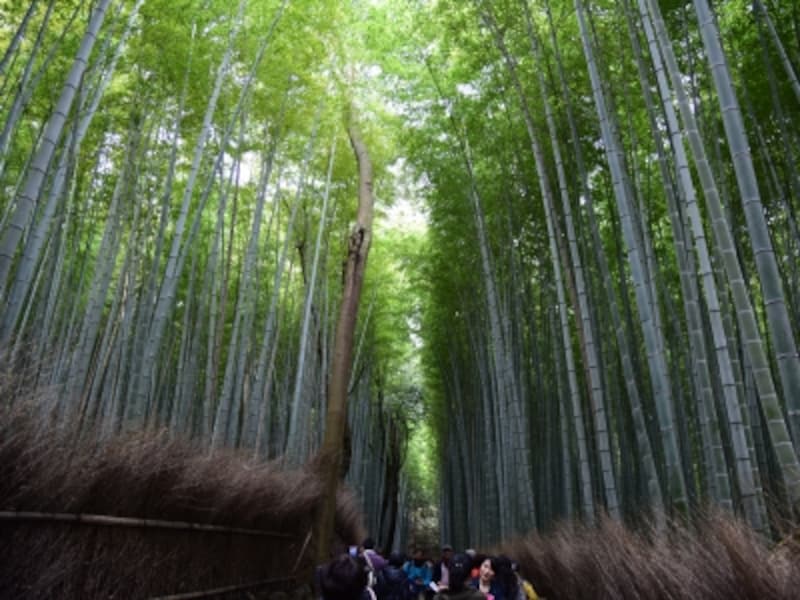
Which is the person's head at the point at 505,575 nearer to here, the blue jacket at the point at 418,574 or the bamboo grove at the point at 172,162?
the bamboo grove at the point at 172,162

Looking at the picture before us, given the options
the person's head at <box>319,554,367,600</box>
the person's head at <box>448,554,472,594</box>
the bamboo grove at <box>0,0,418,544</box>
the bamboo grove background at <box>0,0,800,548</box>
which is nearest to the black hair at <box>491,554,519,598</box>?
the person's head at <box>448,554,472,594</box>

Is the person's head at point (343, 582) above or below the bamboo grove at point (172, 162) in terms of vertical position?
below

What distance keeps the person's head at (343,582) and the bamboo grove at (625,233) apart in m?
1.80

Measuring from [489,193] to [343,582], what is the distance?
6725 mm

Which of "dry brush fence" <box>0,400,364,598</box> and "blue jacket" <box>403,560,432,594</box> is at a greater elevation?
"dry brush fence" <box>0,400,364,598</box>

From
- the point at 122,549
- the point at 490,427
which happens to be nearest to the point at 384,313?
the point at 490,427

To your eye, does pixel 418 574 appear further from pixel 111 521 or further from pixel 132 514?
pixel 111 521

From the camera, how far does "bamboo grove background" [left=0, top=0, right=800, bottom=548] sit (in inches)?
153

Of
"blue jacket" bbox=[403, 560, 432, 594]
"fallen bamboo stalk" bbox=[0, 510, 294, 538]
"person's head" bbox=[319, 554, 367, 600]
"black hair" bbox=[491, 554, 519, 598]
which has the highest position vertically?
"fallen bamboo stalk" bbox=[0, 510, 294, 538]

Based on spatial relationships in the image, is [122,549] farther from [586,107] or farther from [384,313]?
[384,313]

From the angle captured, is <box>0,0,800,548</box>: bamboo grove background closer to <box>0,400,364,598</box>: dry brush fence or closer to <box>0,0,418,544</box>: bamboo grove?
<box>0,0,418,544</box>: bamboo grove

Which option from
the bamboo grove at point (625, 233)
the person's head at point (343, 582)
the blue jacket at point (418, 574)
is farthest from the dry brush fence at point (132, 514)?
the bamboo grove at point (625, 233)

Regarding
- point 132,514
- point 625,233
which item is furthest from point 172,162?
point 625,233

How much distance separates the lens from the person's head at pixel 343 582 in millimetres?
1607
